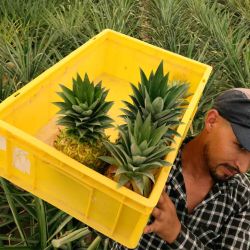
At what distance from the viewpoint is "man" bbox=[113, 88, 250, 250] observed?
1327mm

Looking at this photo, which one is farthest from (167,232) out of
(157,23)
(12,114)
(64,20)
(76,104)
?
(157,23)

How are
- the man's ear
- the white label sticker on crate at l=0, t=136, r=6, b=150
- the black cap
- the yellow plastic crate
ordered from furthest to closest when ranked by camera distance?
the man's ear
the black cap
the white label sticker on crate at l=0, t=136, r=6, b=150
the yellow plastic crate

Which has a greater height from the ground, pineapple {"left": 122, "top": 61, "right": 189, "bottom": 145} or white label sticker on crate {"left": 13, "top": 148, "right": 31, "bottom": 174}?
pineapple {"left": 122, "top": 61, "right": 189, "bottom": 145}

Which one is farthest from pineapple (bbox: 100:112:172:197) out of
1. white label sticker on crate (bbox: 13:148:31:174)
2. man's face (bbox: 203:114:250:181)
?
man's face (bbox: 203:114:250:181)

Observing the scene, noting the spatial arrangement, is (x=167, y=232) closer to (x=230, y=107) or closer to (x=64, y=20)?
(x=230, y=107)

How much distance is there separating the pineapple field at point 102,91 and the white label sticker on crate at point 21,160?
0.38ft

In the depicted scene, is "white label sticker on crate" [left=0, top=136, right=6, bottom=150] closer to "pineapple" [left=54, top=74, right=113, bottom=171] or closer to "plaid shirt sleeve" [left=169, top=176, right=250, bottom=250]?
"pineapple" [left=54, top=74, right=113, bottom=171]

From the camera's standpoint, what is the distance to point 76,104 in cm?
113

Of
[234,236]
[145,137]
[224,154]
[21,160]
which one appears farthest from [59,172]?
[234,236]

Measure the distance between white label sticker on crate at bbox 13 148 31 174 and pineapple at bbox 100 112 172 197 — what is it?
236 millimetres

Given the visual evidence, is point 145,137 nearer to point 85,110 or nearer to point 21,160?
point 85,110

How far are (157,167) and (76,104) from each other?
30 cm

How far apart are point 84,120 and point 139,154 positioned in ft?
0.67

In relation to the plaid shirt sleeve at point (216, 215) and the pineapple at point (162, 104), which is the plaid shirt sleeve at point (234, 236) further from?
the pineapple at point (162, 104)
